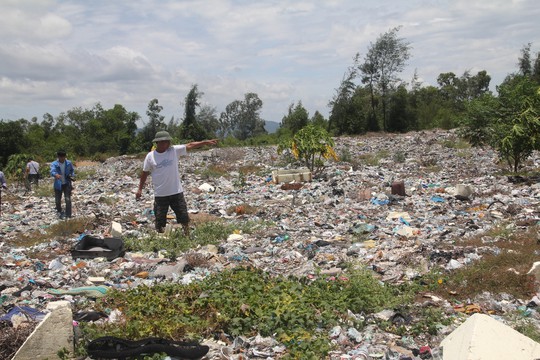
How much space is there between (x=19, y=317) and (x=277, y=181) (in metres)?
8.81

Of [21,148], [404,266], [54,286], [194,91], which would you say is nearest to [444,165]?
[404,266]

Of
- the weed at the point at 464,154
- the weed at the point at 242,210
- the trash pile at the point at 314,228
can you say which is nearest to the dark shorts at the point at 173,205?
the trash pile at the point at 314,228

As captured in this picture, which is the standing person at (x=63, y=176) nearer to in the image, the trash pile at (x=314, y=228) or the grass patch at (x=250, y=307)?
the trash pile at (x=314, y=228)

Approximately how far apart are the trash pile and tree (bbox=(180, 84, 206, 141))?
68.8 ft

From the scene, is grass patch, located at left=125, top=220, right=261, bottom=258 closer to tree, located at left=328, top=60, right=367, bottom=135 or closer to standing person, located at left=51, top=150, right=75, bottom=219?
standing person, located at left=51, top=150, right=75, bottom=219

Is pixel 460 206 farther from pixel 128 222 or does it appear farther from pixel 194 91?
pixel 194 91

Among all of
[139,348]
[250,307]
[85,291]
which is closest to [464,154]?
[250,307]

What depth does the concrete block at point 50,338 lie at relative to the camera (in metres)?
3.16

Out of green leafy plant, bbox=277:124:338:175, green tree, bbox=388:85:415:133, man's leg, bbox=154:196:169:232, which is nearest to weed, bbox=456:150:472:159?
green leafy plant, bbox=277:124:338:175

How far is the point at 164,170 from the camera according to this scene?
250 inches

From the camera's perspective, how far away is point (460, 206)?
8.27 meters

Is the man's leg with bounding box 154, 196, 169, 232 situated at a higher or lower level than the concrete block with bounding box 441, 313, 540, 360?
higher

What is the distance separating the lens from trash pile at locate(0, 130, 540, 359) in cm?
431

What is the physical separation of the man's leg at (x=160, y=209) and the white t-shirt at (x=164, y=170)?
0.08 m
